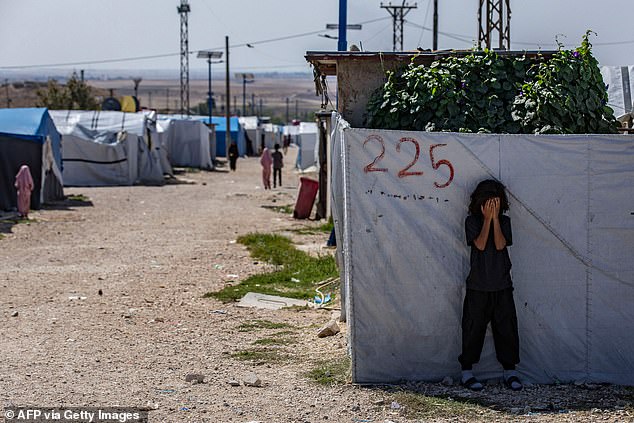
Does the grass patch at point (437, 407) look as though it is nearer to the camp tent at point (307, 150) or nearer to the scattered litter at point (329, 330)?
the scattered litter at point (329, 330)

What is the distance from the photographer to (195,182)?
3447cm

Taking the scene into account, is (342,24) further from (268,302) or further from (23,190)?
(23,190)

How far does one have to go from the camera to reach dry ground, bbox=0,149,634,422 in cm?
584

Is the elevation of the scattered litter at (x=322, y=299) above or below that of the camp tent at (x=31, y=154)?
below

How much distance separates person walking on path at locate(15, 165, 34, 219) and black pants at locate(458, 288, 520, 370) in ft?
50.8

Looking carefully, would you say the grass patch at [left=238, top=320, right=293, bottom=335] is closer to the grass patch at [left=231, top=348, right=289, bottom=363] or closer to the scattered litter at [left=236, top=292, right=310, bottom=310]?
the scattered litter at [left=236, top=292, right=310, bottom=310]

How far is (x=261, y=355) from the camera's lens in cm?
747

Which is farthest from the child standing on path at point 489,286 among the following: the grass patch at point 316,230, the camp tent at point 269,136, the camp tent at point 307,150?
the camp tent at point 269,136

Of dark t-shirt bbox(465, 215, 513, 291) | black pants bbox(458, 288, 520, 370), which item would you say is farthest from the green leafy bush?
black pants bbox(458, 288, 520, 370)

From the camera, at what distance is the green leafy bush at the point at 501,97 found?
7.20 meters

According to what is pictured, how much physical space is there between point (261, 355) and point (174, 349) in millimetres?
816

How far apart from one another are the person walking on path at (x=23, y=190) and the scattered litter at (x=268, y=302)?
11.0 meters

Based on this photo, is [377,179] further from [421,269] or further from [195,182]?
[195,182]

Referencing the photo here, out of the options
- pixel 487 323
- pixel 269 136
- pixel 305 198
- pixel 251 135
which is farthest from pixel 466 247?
pixel 269 136
